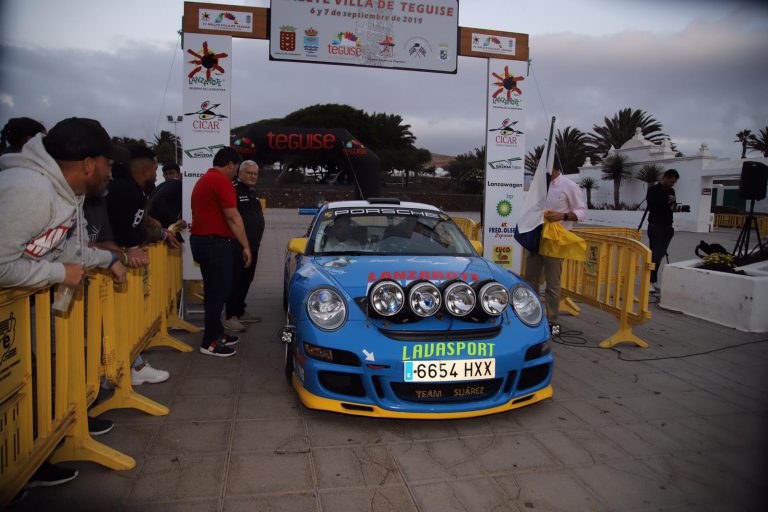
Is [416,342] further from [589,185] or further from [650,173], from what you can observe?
[589,185]

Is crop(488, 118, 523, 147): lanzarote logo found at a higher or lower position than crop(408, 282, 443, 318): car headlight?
higher

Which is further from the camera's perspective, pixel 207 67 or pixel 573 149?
pixel 573 149

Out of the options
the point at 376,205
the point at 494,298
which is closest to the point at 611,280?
the point at 376,205

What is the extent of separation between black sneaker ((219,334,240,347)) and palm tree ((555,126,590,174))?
4304cm

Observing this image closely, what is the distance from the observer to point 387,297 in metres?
3.36

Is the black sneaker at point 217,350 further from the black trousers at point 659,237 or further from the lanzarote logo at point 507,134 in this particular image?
the black trousers at point 659,237

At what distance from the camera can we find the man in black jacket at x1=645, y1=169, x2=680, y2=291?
828 cm

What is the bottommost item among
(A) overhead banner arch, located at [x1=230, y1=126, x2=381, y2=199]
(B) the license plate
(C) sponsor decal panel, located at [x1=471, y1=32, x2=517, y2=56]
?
(B) the license plate

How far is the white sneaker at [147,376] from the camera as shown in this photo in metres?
4.14

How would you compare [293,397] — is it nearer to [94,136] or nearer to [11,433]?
[11,433]

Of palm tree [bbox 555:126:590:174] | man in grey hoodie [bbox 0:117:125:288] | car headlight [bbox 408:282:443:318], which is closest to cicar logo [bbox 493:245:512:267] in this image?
car headlight [bbox 408:282:443:318]

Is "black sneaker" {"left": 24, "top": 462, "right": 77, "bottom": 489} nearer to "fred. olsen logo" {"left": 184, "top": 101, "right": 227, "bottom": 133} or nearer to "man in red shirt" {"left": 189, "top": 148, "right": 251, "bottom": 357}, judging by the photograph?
"man in red shirt" {"left": 189, "top": 148, "right": 251, "bottom": 357}

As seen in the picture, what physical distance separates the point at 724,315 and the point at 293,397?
5.68 meters

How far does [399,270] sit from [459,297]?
1.79 feet
